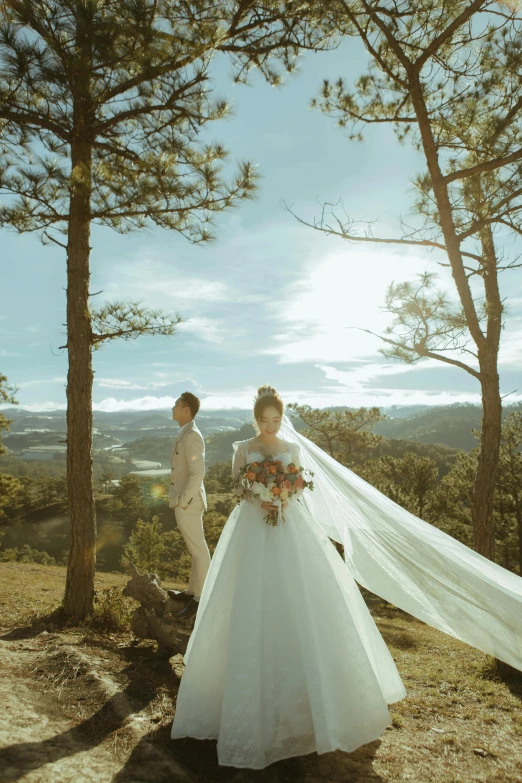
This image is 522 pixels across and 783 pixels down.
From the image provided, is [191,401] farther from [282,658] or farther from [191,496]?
[282,658]

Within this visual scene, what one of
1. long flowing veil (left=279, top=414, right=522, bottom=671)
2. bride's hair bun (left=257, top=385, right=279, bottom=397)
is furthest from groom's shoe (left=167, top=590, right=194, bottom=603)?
bride's hair bun (left=257, top=385, right=279, bottom=397)

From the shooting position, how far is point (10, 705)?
3.41 metres

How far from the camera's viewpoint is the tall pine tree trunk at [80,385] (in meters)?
6.29

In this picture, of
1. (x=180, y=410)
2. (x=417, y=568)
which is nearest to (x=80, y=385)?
(x=180, y=410)

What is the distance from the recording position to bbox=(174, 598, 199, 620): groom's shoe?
5188 millimetres

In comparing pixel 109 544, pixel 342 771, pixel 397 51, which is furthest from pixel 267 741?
pixel 109 544

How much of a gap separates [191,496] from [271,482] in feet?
6.57

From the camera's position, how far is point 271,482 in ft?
12.3

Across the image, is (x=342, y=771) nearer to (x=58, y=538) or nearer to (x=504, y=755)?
(x=504, y=755)

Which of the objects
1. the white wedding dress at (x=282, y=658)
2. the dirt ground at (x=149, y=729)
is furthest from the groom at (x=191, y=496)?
the white wedding dress at (x=282, y=658)

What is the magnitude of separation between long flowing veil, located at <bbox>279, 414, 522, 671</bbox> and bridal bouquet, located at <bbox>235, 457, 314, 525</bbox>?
1.14 feet

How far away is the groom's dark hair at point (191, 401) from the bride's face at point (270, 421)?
1.75 m

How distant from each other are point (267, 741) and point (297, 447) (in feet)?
6.70

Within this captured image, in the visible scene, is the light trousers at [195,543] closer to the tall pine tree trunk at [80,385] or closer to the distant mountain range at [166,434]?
the tall pine tree trunk at [80,385]
